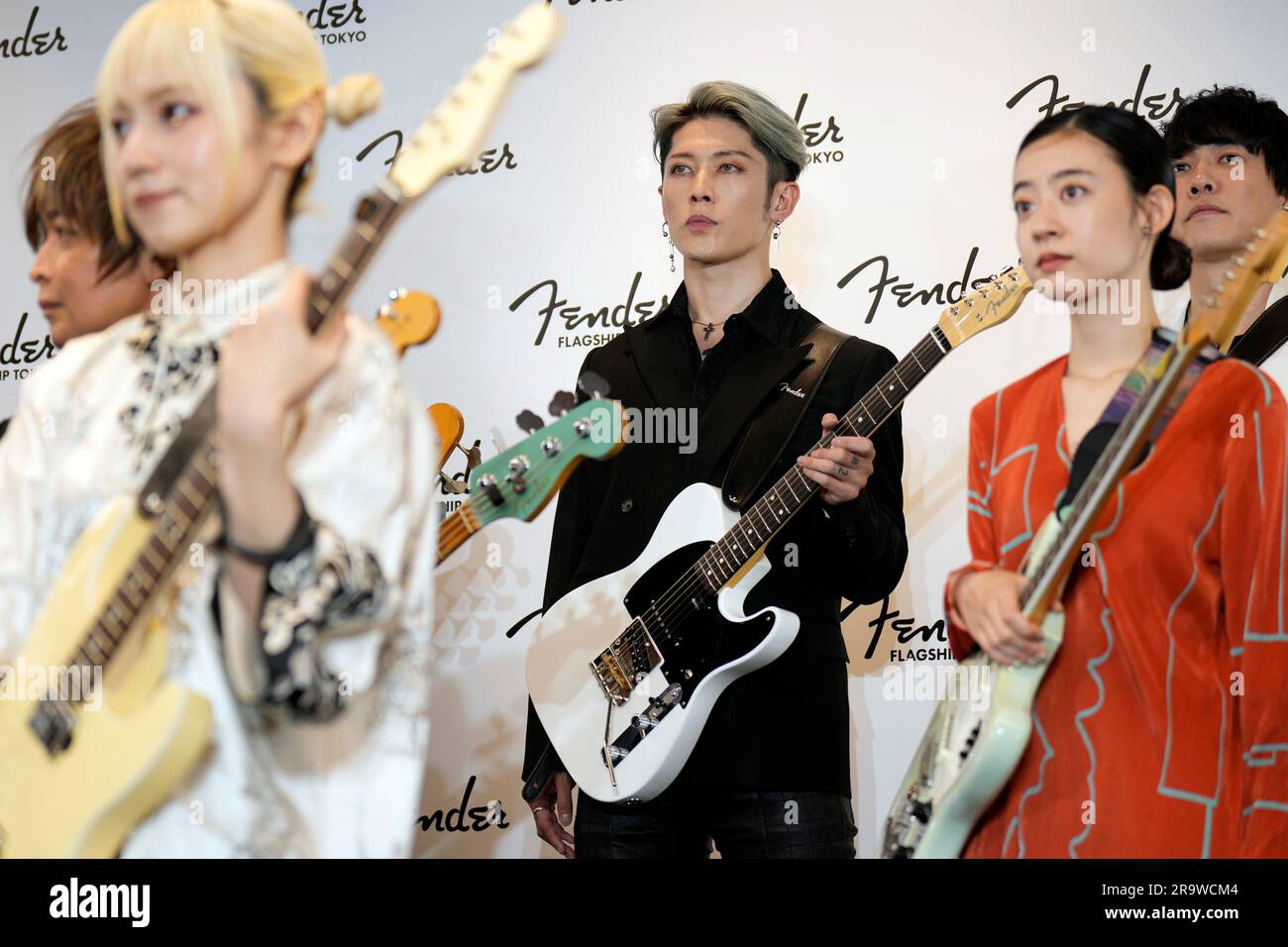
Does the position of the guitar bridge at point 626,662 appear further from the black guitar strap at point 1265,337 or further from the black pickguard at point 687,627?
the black guitar strap at point 1265,337

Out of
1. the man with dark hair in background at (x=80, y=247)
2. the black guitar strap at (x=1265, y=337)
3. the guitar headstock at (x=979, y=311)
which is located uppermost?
the man with dark hair in background at (x=80, y=247)

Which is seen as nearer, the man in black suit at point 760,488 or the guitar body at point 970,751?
the guitar body at point 970,751

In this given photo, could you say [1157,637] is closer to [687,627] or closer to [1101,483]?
[1101,483]

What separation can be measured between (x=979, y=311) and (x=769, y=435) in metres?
0.43

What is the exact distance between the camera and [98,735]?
1576 millimetres

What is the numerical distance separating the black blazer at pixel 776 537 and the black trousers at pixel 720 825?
1.3 inches

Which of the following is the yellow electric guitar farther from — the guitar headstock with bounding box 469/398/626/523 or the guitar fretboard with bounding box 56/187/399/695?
the guitar headstock with bounding box 469/398/626/523

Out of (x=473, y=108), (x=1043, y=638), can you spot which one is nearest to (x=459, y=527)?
(x=473, y=108)

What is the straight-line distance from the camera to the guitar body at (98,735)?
153 centimetres

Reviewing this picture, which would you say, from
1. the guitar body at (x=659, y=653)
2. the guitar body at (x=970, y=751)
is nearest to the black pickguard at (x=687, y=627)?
the guitar body at (x=659, y=653)

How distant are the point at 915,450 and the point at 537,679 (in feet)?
3.52

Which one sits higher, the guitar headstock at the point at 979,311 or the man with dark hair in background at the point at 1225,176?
the man with dark hair in background at the point at 1225,176

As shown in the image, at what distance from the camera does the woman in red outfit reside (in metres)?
1.90
